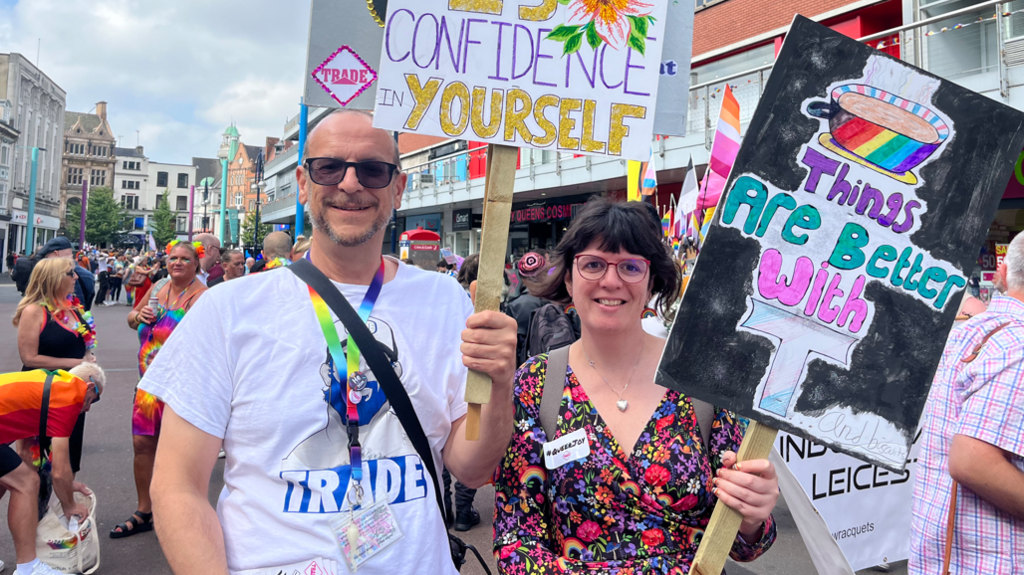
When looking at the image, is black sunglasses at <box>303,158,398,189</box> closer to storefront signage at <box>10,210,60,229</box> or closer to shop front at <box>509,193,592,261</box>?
shop front at <box>509,193,592,261</box>

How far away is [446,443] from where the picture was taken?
1867 mm

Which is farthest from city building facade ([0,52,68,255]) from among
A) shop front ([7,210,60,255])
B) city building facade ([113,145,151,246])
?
city building facade ([113,145,151,246])

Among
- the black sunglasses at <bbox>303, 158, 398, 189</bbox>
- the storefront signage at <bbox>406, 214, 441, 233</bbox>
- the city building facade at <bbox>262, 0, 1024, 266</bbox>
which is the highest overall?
the city building facade at <bbox>262, 0, 1024, 266</bbox>

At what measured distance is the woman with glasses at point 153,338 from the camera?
4598 millimetres

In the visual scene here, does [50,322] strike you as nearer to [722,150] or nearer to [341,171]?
[341,171]

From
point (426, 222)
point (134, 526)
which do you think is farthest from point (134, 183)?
point (134, 526)

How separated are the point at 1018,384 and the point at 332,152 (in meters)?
2.03

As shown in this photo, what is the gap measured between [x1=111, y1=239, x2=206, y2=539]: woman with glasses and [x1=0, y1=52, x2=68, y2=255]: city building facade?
53.1m

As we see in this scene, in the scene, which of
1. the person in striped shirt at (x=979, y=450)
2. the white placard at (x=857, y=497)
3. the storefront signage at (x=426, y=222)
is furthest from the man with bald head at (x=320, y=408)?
the storefront signage at (x=426, y=222)

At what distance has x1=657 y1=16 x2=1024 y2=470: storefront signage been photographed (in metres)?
1.69

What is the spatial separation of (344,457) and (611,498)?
0.70 metres

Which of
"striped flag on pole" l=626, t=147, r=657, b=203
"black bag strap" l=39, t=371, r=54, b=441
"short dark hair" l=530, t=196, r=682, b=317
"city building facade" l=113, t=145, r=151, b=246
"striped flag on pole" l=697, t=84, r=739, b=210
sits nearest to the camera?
"short dark hair" l=530, t=196, r=682, b=317

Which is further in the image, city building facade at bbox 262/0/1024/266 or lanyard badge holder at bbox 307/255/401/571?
city building facade at bbox 262/0/1024/266

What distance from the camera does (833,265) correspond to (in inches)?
66.9
